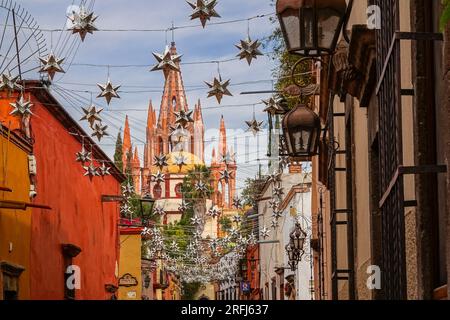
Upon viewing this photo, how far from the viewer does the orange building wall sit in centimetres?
2164

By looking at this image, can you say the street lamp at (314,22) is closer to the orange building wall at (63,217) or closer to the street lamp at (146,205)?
the orange building wall at (63,217)

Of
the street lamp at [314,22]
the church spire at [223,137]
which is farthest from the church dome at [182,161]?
the street lamp at [314,22]

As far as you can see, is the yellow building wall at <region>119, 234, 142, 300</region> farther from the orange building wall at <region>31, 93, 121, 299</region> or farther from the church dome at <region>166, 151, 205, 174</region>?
the orange building wall at <region>31, 93, 121, 299</region>

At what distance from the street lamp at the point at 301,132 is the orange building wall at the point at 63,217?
9.29 meters

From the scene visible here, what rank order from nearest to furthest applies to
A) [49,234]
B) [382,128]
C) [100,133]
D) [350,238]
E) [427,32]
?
[427,32]
[382,128]
[350,238]
[100,133]
[49,234]

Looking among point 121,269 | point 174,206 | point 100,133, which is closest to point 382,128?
point 100,133

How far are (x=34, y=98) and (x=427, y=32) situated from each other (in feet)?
53.7

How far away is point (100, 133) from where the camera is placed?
15195 millimetres

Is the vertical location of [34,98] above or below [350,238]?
above

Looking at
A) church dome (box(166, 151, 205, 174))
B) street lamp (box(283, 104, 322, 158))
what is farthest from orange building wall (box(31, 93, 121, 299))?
street lamp (box(283, 104, 322, 158))

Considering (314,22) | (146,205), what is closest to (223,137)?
(146,205)

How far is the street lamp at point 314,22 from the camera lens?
26.3ft

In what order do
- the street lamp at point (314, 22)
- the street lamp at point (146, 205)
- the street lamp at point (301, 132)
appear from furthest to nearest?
the street lamp at point (146, 205) < the street lamp at point (301, 132) < the street lamp at point (314, 22)

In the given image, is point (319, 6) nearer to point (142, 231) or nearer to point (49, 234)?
point (49, 234)
